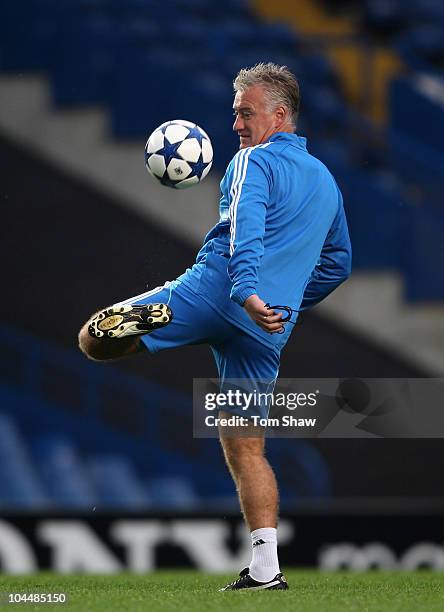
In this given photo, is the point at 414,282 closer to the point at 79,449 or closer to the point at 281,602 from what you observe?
the point at 79,449

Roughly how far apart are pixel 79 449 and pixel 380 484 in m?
1.65

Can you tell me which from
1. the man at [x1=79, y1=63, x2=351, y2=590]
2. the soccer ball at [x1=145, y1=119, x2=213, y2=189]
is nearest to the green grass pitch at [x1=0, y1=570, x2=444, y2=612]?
the man at [x1=79, y1=63, x2=351, y2=590]

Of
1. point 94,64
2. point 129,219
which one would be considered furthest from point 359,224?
point 94,64

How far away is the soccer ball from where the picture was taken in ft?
15.3

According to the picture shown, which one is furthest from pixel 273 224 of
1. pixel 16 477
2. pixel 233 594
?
pixel 16 477

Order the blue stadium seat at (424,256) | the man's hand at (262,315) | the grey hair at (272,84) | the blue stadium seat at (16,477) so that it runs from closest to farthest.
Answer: the man's hand at (262,315) → the grey hair at (272,84) → the blue stadium seat at (16,477) → the blue stadium seat at (424,256)

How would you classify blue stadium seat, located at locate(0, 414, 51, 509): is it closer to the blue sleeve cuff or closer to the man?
the man

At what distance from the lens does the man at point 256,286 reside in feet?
13.9

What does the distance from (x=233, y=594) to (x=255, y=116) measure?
1434mm

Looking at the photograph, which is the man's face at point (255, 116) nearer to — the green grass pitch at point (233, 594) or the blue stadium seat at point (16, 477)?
the green grass pitch at point (233, 594)

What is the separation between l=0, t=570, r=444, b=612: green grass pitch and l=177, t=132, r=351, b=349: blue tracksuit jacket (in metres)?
0.79

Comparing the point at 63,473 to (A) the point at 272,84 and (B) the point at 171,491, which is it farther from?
(A) the point at 272,84

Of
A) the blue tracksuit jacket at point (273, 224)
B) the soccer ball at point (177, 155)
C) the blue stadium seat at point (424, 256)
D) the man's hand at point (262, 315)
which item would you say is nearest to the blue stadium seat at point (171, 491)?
the blue stadium seat at point (424, 256)

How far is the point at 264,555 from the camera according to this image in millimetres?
4203
